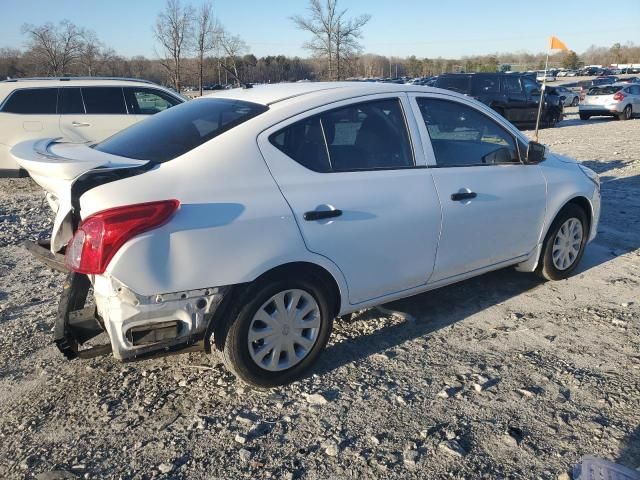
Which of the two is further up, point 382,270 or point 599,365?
point 382,270

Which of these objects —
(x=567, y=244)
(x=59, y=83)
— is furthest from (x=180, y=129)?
(x=59, y=83)

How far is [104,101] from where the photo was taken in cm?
1017

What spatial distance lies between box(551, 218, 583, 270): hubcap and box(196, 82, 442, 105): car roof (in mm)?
1857

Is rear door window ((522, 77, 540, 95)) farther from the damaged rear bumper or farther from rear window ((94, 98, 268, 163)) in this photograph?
the damaged rear bumper

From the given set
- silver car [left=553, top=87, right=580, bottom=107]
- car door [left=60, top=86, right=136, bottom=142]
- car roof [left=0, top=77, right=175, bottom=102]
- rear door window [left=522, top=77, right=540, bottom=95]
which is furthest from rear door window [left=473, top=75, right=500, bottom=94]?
silver car [left=553, top=87, right=580, bottom=107]

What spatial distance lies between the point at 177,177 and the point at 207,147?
0.28m

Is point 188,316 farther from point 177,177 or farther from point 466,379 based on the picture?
point 466,379

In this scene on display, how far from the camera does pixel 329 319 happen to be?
137 inches

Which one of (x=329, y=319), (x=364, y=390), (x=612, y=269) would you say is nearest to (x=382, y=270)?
(x=329, y=319)

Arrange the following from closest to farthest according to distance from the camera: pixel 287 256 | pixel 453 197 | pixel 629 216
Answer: pixel 287 256 < pixel 453 197 < pixel 629 216

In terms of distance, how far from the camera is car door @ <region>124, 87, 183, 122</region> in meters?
10.4

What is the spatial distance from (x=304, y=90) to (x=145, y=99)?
301 inches

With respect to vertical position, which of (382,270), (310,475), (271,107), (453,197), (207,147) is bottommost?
(310,475)

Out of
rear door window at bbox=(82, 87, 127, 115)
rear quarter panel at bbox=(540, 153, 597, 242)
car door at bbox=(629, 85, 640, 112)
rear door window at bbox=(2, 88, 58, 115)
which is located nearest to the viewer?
rear quarter panel at bbox=(540, 153, 597, 242)
